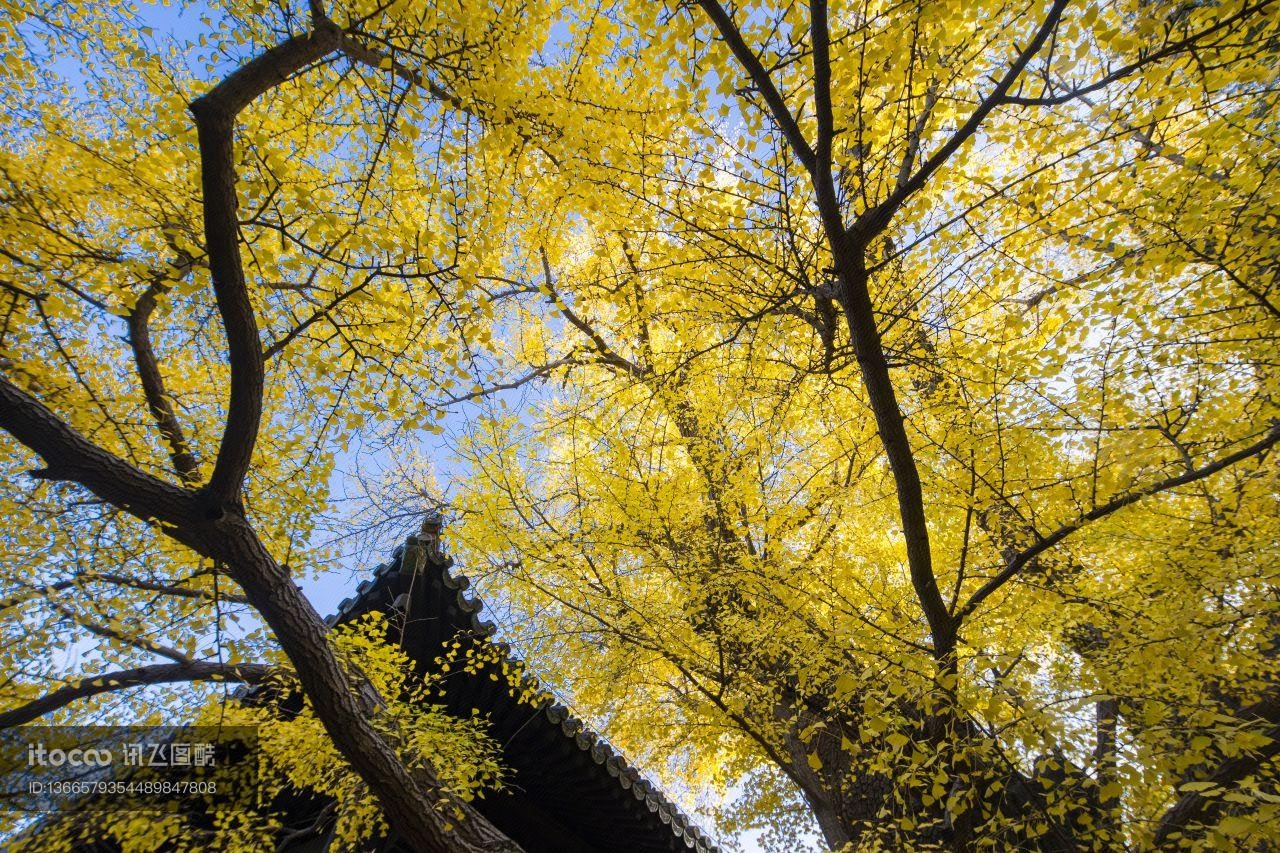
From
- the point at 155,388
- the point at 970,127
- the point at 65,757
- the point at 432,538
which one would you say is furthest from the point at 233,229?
the point at 65,757

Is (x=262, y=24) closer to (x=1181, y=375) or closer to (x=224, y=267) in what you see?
(x=224, y=267)

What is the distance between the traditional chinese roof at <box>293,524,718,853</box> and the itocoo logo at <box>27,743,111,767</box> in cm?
227

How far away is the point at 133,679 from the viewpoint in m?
4.20

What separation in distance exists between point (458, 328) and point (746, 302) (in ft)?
6.93

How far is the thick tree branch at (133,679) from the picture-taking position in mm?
3740

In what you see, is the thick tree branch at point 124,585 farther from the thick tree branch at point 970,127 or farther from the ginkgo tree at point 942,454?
the thick tree branch at point 970,127

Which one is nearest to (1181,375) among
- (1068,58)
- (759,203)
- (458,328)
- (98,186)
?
(1068,58)

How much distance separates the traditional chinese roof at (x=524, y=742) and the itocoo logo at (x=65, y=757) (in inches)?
89.2

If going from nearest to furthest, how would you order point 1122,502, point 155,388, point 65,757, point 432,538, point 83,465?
point 1122,502
point 83,465
point 155,388
point 432,538
point 65,757

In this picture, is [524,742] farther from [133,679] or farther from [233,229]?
[233,229]

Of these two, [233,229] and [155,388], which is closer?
[233,229]

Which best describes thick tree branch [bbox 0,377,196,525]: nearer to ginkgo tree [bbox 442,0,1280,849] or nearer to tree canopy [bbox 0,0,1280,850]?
tree canopy [bbox 0,0,1280,850]

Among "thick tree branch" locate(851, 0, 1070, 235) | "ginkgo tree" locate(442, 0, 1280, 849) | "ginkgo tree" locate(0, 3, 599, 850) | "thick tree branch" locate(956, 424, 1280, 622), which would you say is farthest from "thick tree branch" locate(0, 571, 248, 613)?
"thick tree branch" locate(956, 424, 1280, 622)

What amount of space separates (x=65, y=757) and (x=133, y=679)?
6.40ft
